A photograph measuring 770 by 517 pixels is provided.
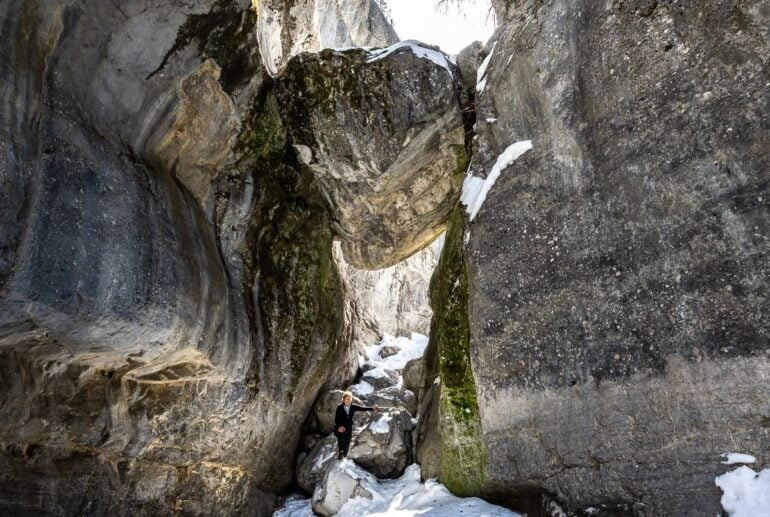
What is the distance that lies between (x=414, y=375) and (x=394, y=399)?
2.11ft

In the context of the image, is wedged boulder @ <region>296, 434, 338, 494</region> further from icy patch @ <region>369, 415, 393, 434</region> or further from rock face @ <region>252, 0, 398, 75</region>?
rock face @ <region>252, 0, 398, 75</region>

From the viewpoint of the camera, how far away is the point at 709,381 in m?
3.81

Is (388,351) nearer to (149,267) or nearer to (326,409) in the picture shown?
(326,409)

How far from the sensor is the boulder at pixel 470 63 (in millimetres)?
7098

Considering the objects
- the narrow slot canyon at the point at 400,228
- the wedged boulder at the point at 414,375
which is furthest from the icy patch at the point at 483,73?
the wedged boulder at the point at 414,375

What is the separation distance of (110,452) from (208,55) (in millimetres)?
4792

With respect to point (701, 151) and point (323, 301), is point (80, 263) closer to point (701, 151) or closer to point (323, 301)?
point (323, 301)

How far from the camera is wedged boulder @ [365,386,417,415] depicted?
832cm

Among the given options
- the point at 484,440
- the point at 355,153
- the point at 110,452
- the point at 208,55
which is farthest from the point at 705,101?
the point at 110,452

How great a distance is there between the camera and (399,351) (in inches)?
455

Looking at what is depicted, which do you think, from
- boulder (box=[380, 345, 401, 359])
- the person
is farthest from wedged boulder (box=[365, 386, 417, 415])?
boulder (box=[380, 345, 401, 359])

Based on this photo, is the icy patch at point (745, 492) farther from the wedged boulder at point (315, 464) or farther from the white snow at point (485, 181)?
the wedged boulder at point (315, 464)

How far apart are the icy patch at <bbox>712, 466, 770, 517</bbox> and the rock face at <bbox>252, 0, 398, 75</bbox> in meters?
7.26

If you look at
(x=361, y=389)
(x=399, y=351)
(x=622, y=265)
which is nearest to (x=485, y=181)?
(x=622, y=265)
